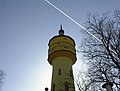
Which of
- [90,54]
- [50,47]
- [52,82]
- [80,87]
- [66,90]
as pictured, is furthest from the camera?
[50,47]

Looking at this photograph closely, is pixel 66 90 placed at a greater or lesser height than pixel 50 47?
lesser

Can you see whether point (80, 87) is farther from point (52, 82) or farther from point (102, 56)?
point (52, 82)

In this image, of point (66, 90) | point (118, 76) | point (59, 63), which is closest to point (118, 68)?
point (118, 76)

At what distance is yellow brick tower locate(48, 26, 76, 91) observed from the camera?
22062 millimetres

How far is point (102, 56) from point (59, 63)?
34.6ft

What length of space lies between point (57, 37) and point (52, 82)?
5442 mm

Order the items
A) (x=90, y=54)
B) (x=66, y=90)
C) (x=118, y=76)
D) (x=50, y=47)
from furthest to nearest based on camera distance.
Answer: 1. (x=50, y=47)
2. (x=66, y=90)
3. (x=90, y=54)
4. (x=118, y=76)

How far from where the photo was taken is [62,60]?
77.1ft

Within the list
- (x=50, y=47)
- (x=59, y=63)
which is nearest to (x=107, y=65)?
(x=59, y=63)

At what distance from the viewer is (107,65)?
12727 mm

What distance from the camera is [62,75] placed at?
22.7m

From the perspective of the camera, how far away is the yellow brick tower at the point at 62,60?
2206 cm

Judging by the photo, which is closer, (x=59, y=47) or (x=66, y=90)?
(x=66, y=90)

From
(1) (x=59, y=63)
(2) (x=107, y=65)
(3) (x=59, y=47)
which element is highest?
(3) (x=59, y=47)
